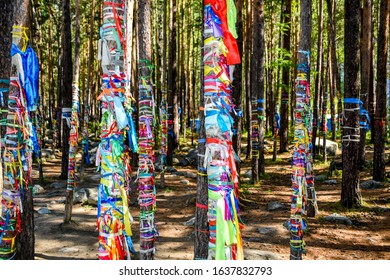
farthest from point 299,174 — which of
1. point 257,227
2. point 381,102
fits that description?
point 381,102

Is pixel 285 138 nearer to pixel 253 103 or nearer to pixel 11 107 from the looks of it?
pixel 253 103

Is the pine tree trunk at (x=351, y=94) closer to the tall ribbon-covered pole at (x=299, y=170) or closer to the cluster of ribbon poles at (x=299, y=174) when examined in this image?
the tall ribbon-covered pole at (x=299, y=170)

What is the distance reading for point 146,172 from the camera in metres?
4.37

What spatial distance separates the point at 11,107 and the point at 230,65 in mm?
2174

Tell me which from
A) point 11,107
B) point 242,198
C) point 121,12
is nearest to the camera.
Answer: point 121,12

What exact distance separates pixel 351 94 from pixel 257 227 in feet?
12.4

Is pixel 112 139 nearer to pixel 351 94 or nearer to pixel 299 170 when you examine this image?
pixel 299 170

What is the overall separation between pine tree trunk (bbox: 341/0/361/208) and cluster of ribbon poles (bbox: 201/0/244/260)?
6859 mm

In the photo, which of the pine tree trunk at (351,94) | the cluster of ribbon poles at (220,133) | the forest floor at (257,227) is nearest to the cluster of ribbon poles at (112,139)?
the cluster of ribbon poles at (220,133)

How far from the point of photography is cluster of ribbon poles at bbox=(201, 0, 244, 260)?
2.01 metres

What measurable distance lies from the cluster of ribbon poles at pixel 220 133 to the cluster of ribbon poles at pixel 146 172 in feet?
7.43

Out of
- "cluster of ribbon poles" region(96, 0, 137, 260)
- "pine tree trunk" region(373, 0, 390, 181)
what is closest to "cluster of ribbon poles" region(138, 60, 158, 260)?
"cluster of ribbon poles" region(96, 0, 137, 260)

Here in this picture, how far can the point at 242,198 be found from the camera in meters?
9.54
